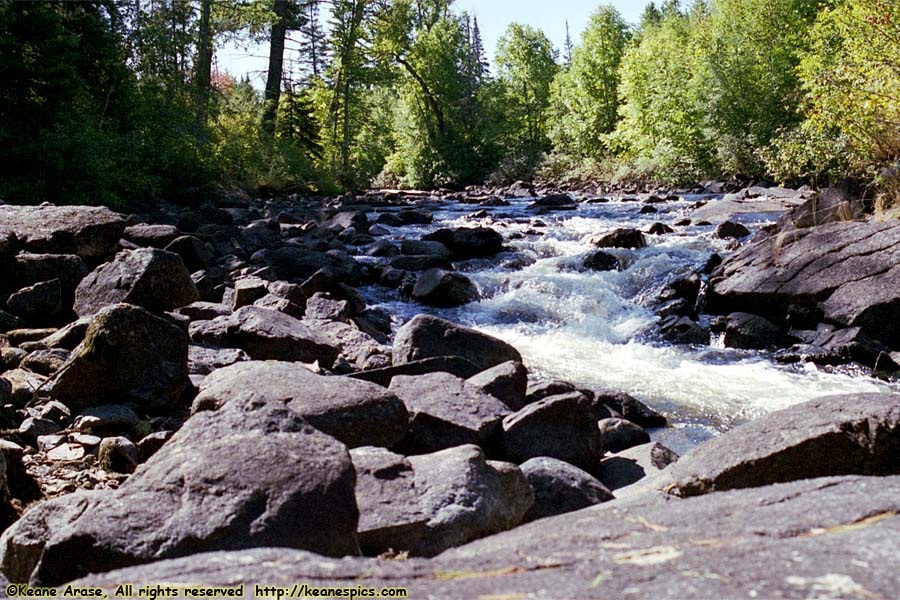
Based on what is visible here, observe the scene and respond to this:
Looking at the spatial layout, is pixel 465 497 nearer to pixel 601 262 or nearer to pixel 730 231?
pixel 601 262

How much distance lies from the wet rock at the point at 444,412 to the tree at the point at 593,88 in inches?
1630

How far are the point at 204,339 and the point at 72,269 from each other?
214 centimetres

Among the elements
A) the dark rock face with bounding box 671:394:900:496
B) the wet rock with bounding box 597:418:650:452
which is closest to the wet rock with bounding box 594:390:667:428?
the wet rock with bounding box 597:418:650:452

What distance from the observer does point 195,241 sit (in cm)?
1113

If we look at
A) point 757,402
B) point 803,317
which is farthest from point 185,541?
point 803,317

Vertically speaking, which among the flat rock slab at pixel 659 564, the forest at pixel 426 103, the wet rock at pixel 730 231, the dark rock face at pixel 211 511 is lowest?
the dark rock face at pixel 211 511

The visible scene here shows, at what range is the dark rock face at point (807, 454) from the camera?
10.6ft

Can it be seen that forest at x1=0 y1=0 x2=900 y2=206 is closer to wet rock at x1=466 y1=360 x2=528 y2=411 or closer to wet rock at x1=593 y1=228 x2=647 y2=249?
wet rock at x1=593 y1=228 x2=647 y2=249

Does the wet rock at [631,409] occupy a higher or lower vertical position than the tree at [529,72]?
lower

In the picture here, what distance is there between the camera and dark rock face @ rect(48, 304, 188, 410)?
5.04 metres

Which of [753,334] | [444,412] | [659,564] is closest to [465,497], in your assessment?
[444,412]

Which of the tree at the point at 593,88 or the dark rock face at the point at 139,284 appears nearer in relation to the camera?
the dark rock face at the point at 139,284

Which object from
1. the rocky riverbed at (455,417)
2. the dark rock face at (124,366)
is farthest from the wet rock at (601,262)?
the dark rock face at (124,366)

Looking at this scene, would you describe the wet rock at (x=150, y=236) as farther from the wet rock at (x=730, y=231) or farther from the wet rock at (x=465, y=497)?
the wet rock at (x=730, y=231)
